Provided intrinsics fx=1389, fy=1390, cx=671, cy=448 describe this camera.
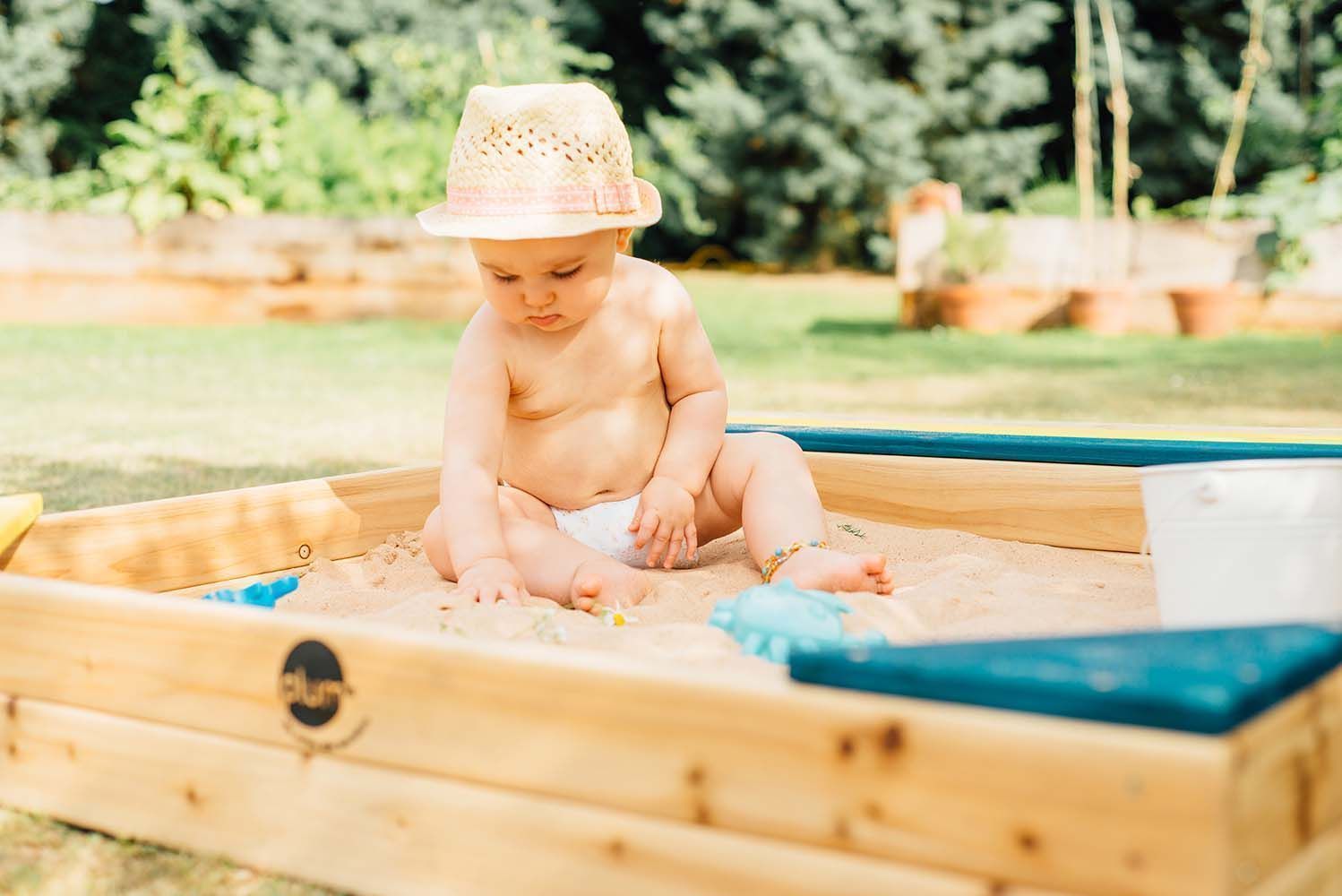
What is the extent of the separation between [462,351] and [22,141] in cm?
1025

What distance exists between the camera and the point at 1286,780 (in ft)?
3.85

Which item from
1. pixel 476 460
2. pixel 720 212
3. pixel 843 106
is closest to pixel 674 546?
pixel 476 460

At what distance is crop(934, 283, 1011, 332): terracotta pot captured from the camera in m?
8.77

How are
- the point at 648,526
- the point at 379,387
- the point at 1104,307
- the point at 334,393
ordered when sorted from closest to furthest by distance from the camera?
the point at 648,526 < the point at 334,393 < the point at 379,387 < the point at 1104,307

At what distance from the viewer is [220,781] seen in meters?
1.57

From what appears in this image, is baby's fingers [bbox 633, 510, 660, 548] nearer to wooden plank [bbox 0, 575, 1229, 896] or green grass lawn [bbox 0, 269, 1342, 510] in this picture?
wooden plank [bbox 0, 575, 1229, 896]

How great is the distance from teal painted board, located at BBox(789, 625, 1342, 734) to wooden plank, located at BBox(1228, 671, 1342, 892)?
0.07 ft

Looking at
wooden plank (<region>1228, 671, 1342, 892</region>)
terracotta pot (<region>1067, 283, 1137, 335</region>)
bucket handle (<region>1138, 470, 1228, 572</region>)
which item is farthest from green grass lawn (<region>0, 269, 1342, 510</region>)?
wooden plank (<region>1228, 671, 1342, 892</region>)

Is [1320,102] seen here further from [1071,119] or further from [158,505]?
[158,505]

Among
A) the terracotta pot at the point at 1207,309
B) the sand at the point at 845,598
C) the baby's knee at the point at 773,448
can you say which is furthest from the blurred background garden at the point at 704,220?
the baby's knee at the point at 773,448

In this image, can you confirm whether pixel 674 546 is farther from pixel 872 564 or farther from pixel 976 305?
pixel 976 305

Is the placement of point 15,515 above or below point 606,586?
above

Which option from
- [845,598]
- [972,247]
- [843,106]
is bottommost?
[972,247]

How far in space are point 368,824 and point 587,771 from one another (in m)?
0.28
